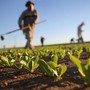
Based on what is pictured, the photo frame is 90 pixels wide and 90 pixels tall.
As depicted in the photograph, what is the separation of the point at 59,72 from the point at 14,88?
505mm

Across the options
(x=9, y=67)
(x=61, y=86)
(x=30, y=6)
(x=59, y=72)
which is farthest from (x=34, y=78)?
(x=30, y=6)

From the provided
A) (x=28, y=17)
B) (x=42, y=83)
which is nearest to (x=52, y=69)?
(x=42, y=83)

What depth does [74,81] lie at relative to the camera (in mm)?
2662

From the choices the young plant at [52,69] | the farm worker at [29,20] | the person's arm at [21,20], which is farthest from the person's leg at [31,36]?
the young plant at [52,69]

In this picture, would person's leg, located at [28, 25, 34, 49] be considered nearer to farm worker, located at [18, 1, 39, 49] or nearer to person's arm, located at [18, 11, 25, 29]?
farm worker, located at [18, 1, 39, 49]

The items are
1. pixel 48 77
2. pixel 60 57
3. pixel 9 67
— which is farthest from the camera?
pixel 60 57

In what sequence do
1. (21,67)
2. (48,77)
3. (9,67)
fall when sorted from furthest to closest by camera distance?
(9,67) < (21,67) < (48,77)

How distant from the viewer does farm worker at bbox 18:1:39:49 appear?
35.7 ft

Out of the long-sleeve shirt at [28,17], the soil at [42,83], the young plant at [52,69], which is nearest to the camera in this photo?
the soil at [42,83]

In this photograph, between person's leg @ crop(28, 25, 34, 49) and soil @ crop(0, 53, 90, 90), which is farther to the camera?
Result: person's leg @ crop(28, 25, 34, 49)

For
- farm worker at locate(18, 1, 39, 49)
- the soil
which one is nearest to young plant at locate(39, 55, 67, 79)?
the soil

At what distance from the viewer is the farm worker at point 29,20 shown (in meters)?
10.9

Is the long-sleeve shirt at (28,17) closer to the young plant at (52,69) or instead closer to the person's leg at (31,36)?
the person's leg at (31,36)

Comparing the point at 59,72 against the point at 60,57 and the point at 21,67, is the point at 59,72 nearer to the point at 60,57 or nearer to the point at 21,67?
the point at 21,67
